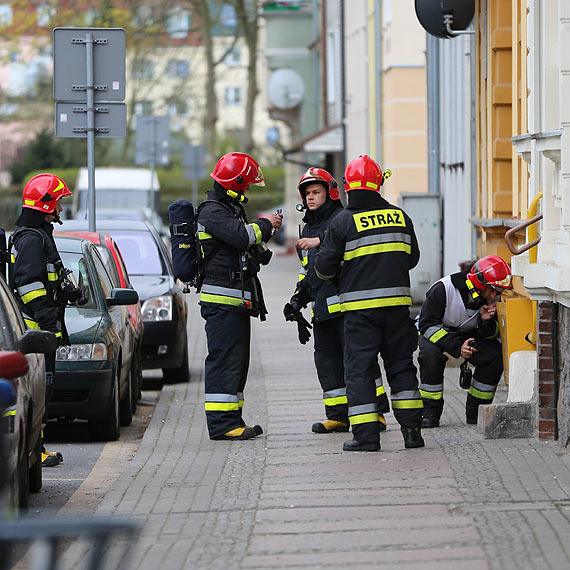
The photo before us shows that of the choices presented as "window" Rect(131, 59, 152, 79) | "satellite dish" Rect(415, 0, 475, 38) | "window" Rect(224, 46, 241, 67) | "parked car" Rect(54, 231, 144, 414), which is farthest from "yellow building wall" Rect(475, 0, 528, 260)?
"window" Rect(131, 59, 152, 79)

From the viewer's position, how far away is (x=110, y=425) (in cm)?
1058

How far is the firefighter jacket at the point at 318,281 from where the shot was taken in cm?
972

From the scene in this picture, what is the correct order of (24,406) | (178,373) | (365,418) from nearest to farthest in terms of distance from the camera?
(24,406), (365,418), (178,373)

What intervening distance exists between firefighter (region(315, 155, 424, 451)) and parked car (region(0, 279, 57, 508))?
73.7 inches

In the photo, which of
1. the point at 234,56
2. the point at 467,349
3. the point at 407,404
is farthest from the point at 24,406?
the point at 234,56

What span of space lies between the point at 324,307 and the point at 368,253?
1.03m

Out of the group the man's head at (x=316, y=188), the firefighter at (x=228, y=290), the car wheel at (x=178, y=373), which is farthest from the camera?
the car wheel at (x=178, y=373)

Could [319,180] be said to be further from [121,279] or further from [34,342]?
[121,279]

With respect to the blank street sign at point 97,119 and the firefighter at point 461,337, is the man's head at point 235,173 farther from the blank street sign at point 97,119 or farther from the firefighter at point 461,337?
the blank street sign at point 97,119

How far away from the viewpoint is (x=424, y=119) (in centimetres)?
2336

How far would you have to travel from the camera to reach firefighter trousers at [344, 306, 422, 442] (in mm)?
8898

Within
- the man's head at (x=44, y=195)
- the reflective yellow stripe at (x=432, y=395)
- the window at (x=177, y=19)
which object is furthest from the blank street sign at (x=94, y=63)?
the window at (x=177, y=19)

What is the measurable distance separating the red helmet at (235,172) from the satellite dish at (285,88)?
3231 centimetres

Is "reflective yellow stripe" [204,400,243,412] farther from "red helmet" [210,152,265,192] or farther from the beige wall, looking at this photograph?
the beige wall
